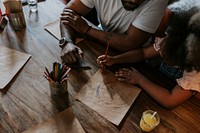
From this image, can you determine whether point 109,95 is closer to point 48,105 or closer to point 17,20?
point 48,105

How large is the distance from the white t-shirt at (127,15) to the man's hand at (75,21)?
16 centimetres

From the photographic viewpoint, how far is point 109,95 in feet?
3.17

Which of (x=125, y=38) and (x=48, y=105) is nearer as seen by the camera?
(x=48, y=105)

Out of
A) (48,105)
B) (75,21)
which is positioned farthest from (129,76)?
(75,21)

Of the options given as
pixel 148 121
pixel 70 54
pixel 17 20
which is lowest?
pixel 148 121

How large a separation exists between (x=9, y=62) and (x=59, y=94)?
36 cm

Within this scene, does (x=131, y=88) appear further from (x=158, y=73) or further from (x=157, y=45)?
(x=157, y=45)

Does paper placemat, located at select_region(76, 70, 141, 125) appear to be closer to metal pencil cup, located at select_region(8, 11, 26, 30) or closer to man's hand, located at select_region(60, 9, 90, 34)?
man's hand, located at select_region(60, 9, 90, 34)

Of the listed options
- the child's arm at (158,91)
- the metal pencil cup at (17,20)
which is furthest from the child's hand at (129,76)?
the metal pencil cup at (17,20)

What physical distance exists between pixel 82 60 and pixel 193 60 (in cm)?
58

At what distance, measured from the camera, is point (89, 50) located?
1215mm

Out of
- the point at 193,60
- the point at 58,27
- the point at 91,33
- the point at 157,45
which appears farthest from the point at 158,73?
the point at 58,27

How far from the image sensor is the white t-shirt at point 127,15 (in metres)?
1.24

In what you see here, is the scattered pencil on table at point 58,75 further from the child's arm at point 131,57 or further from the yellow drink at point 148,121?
the yellow drink at point 148,121
